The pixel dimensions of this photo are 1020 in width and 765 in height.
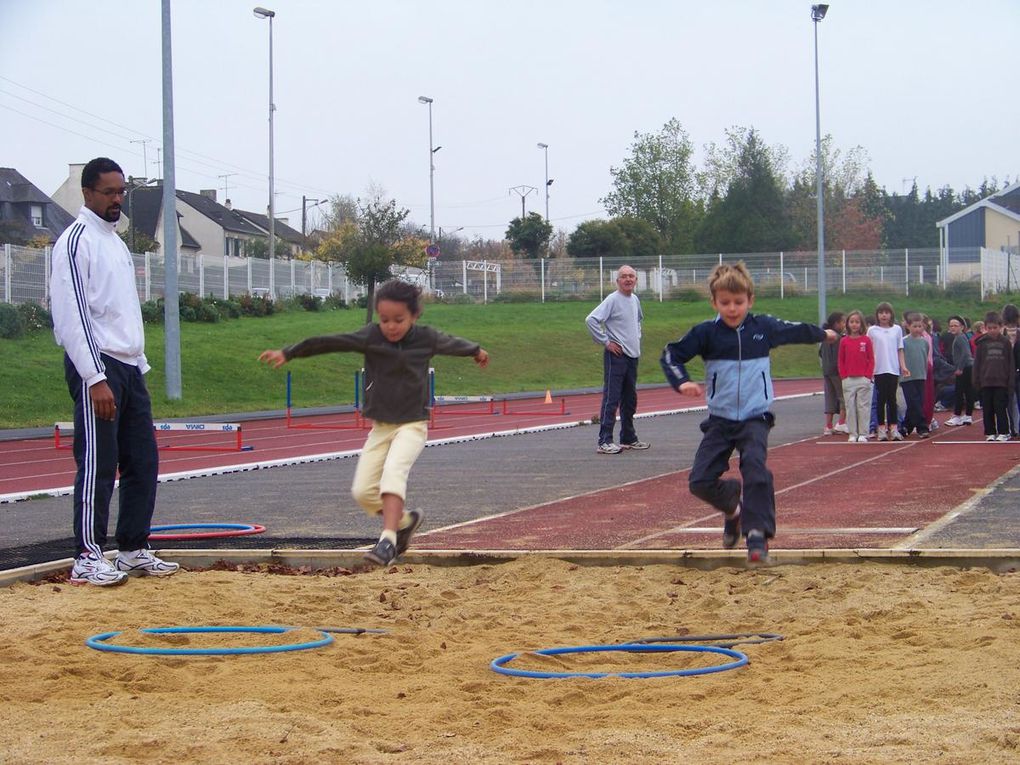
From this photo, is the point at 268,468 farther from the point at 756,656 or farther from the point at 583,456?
the point at 756,656

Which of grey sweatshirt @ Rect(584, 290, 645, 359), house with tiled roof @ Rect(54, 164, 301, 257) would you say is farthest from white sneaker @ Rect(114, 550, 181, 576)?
house with tiled roof @ Rect(54, 164, 301, 257)

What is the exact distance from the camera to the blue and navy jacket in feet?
24.9

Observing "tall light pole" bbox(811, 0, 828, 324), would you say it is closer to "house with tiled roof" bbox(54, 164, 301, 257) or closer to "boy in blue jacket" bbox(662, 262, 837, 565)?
"boy in blue jacket" bbox(662, 262, 837, 565)

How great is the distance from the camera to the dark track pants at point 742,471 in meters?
7.33

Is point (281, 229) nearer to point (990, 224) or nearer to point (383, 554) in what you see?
point (990, 224)

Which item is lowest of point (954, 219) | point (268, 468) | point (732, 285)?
point (268, 468)

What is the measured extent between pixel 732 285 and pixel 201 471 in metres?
9.24

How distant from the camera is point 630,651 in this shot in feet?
18.2

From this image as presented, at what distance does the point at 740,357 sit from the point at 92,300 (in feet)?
12.6

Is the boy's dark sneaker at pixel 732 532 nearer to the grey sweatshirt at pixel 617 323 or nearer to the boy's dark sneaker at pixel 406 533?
the boy's dark sneaker at pixel 406 533

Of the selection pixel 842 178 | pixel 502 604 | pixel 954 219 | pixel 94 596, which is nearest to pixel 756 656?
pixel 502 604

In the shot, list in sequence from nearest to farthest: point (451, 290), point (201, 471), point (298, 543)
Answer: point (298, 543) → point (201, 471) → point (451, 290)

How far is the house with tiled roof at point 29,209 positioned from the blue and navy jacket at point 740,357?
208ft

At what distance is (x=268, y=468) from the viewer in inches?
612
